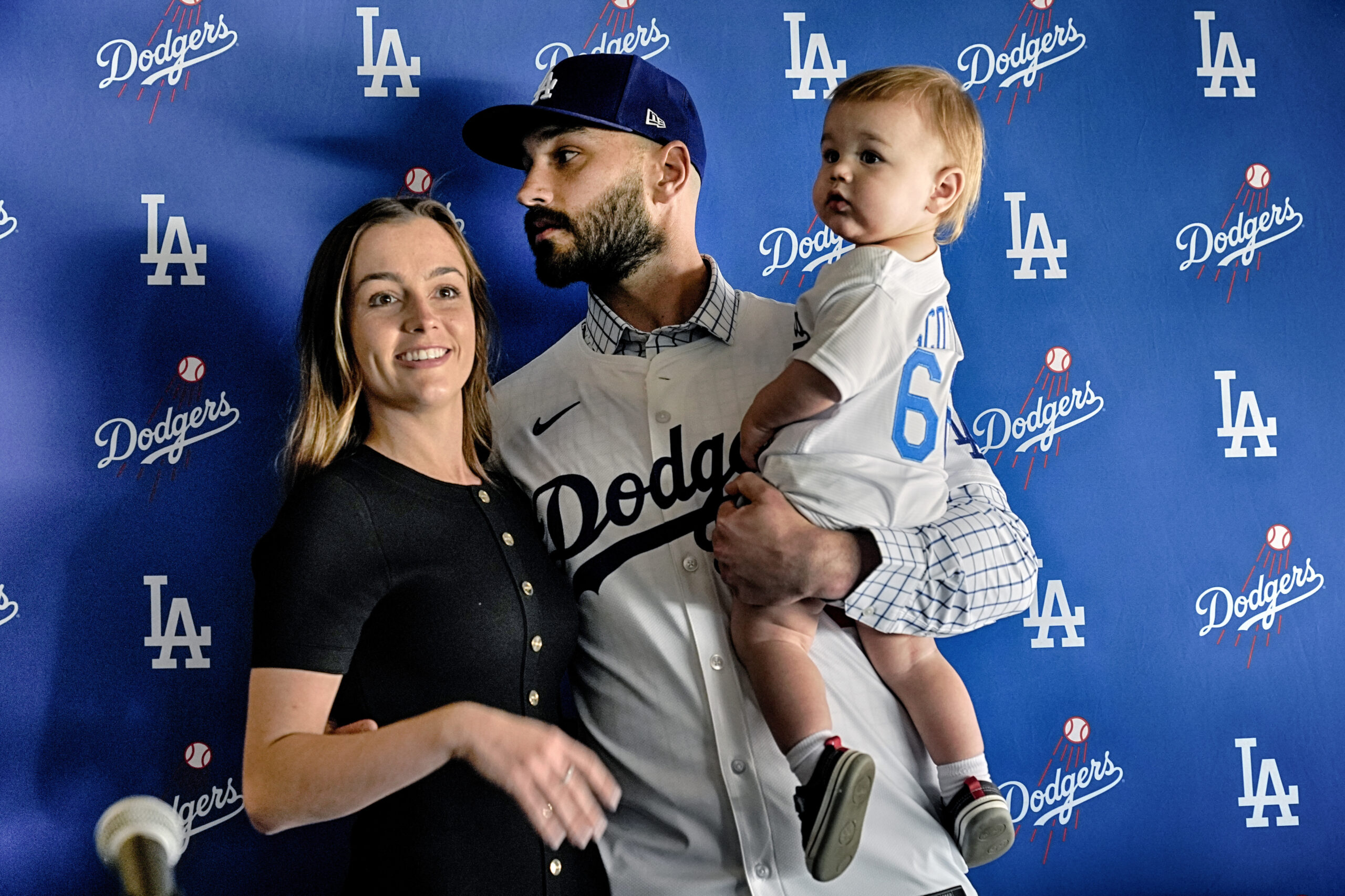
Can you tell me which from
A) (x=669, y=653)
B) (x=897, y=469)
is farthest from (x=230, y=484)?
(x=897, y=469)

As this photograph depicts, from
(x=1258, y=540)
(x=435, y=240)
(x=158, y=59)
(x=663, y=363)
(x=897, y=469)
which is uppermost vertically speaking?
(x=158, y=59)

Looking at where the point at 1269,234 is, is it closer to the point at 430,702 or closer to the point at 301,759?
the point at 430,702

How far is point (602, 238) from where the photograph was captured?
6.10 ft

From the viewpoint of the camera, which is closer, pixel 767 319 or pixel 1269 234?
pixel 767 319

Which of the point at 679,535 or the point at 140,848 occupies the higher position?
the point at 679,535

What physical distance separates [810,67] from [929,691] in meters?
1.20

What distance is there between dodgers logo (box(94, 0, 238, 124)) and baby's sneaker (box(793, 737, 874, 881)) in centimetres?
167

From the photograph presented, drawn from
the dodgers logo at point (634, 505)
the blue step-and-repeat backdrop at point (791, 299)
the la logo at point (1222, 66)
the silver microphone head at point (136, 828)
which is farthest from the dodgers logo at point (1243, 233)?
the silver microphone head at point (136, 828)

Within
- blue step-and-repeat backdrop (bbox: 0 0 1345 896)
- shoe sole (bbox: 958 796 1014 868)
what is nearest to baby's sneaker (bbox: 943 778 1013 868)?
shoe sole (bbox: 958 796 1014 868)

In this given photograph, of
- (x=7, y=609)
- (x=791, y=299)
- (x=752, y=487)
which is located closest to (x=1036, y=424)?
(x=791, y=299)

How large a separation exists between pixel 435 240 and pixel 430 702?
28.3 inches

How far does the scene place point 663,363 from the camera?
71.7 inches

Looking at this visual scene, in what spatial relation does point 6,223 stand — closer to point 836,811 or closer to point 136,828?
point 136,828

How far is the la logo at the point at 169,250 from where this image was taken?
1986 mm
